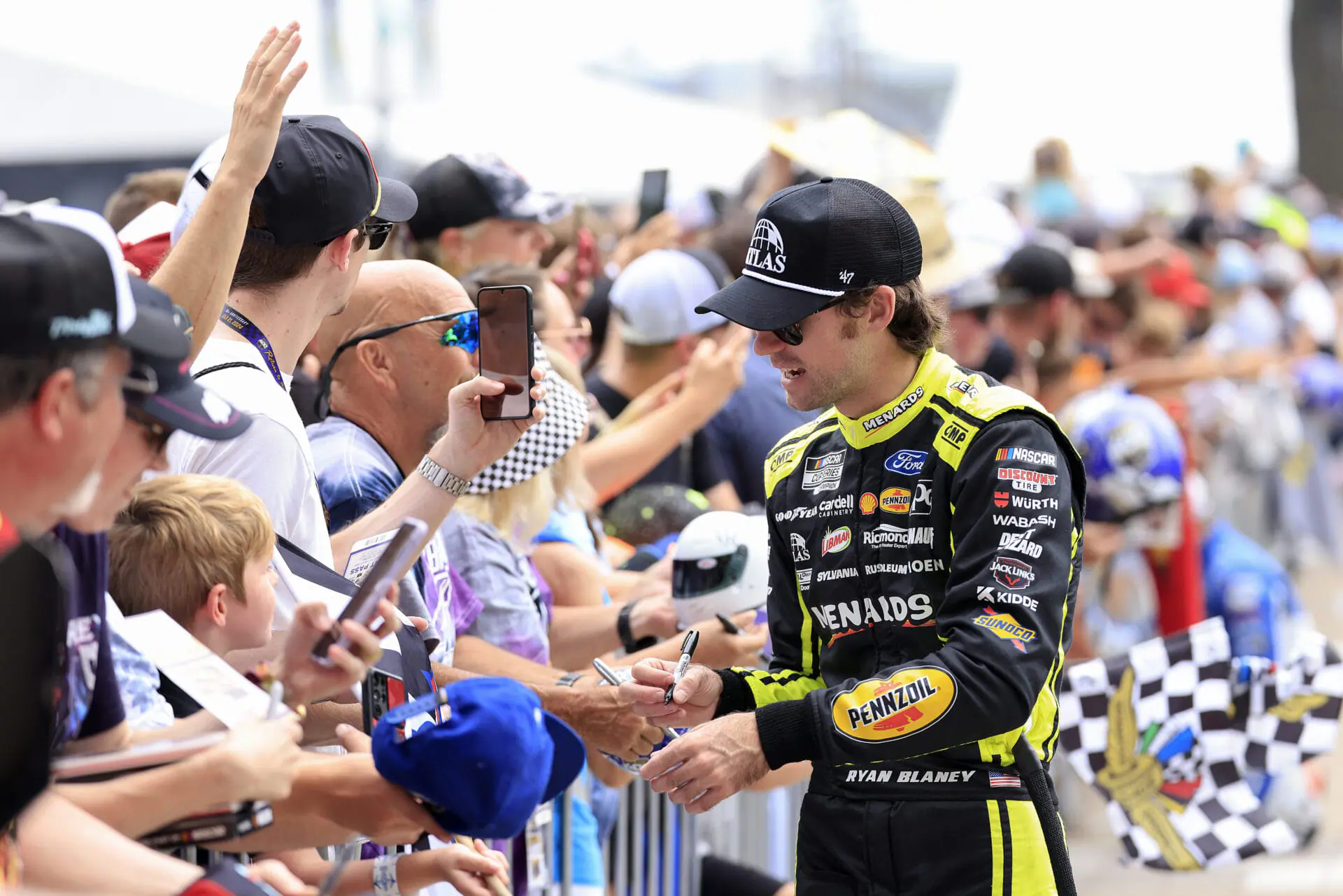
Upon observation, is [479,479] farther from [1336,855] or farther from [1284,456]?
[1284,456]

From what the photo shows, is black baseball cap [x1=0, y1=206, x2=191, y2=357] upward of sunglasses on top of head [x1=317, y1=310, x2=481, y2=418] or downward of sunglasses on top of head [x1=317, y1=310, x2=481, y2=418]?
upward

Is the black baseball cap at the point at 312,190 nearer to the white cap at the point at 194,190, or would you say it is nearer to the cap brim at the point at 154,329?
the white cap at the point at 194,190

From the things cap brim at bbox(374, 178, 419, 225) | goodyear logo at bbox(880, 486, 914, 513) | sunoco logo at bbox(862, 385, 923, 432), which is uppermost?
cap brim at bbox(374, 178, 419, 225)

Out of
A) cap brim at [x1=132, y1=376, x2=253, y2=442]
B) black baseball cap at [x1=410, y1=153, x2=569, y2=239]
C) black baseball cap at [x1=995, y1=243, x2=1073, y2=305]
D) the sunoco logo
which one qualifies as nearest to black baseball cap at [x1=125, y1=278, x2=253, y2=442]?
cap brim at [x1=132, y1=376, x2=253, y2=442]

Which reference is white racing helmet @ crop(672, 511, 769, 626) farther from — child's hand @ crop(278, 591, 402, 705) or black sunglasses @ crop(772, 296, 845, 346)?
child's hand @ crop(278, 591, 402, 705)

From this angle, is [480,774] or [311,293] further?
[311,293]

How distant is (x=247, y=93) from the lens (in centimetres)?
287

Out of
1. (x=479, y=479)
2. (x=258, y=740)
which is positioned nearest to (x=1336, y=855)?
(x=479, y=479)

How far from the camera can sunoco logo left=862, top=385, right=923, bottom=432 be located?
3105 mm

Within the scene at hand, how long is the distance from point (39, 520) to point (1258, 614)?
599cm

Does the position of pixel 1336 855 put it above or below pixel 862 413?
below

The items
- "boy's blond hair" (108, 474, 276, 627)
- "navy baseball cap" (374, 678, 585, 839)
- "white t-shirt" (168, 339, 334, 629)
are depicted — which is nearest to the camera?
"navy baseball cap" (374, 678, 585, 839)

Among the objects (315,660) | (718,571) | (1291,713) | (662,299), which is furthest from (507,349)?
(1291,713)

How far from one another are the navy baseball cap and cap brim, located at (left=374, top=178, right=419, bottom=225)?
1382 millimetres
